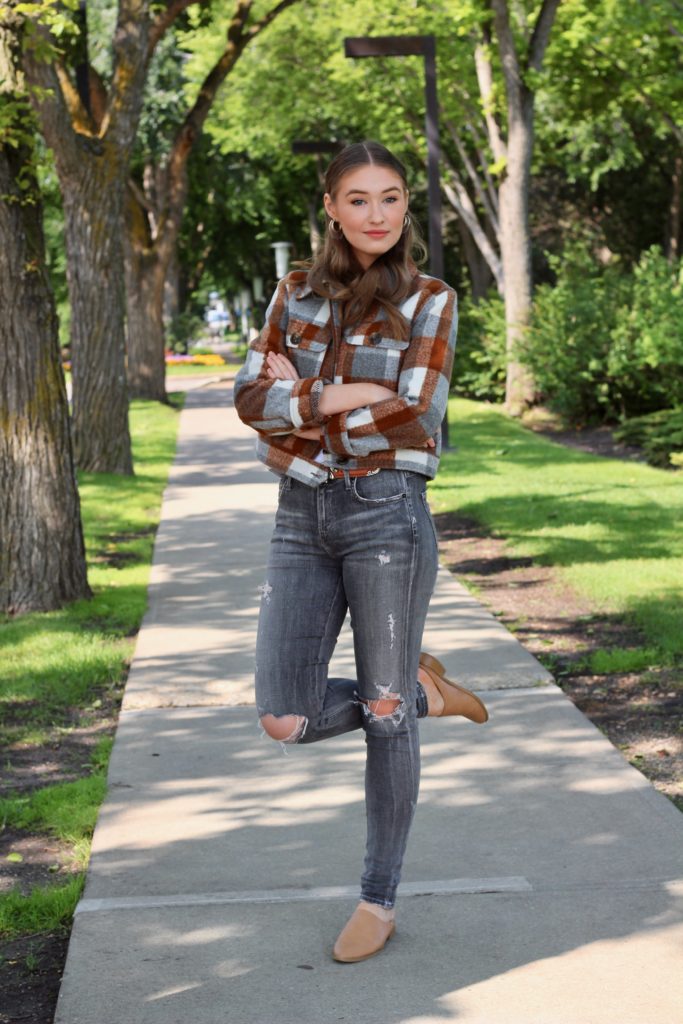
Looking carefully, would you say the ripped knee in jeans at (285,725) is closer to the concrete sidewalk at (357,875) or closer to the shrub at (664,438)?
the concrete sidewalk at (357,875)

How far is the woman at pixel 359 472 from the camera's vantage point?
3297 millimetres

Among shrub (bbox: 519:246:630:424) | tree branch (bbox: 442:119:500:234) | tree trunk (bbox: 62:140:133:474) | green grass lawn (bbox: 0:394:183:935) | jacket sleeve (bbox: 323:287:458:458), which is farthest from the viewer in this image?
tree branch (bbox: 442:119:500:234)

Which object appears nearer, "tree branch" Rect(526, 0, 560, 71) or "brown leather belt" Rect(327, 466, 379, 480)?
"brown leather belt" Rect(327, 466, 379, 480)

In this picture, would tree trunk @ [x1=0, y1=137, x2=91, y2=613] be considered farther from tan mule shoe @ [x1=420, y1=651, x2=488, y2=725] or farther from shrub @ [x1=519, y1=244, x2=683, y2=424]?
shrub @ [x1=519, y1=244, x2=683, y2=424]

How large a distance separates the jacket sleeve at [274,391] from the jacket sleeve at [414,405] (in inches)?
2.7

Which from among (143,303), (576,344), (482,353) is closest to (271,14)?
(576,344)

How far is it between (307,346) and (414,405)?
12.6 inches

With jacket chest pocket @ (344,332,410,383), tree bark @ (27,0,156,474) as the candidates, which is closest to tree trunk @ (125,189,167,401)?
tree bark @ (27,0,156,474)

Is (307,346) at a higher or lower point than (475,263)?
higher

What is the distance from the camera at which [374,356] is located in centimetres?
336

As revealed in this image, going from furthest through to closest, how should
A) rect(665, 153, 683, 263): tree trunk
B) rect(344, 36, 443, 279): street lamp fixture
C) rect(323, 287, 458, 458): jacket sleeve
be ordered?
rect(665, 153, 683, 263): tree trunk
rect(344, 36, 443, 279): street lamp fixture
rect(323, 287, 458, 458): jacket sleeve

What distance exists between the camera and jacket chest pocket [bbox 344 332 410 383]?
335 cm

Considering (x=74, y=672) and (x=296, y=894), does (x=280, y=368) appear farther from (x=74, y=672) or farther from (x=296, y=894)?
(x=74, y=672)

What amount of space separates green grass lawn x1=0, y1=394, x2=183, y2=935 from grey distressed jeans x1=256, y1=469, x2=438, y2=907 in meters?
1.04
